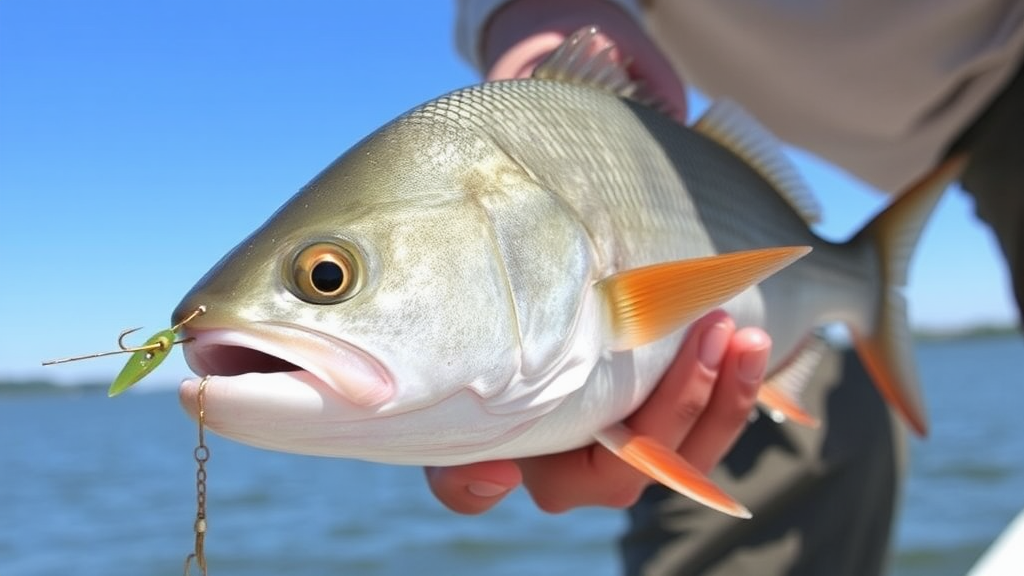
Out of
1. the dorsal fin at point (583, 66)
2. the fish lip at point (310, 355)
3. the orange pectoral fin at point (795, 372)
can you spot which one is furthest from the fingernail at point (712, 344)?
the fish lip at point (310, 355)

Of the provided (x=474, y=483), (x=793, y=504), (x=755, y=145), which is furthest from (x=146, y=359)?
(x=793, y=504)

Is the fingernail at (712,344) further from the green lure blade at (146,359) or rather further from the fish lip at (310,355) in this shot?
the green lure blade at (146,359)

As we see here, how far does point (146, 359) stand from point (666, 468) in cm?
91

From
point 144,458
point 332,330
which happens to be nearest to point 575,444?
point 332,330

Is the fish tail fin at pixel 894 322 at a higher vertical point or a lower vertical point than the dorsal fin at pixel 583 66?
lower

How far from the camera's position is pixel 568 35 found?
244 centimetres

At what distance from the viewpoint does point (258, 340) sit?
122 centimetres

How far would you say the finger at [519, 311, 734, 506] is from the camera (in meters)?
1.89

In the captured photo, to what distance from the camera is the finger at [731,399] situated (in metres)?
1.91

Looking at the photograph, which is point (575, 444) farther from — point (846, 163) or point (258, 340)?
point (846, 163)

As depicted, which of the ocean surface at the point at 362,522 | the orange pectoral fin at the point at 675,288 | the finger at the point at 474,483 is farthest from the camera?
the ocean surface at the point at 362,522

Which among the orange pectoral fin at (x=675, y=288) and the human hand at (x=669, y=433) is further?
the human hand at (x=669, y=433)

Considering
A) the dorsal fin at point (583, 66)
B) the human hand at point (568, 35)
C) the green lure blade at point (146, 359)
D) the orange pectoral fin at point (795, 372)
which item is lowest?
the orange pectoral fin at point (795, 372)

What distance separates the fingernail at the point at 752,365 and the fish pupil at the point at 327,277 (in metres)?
0.98
